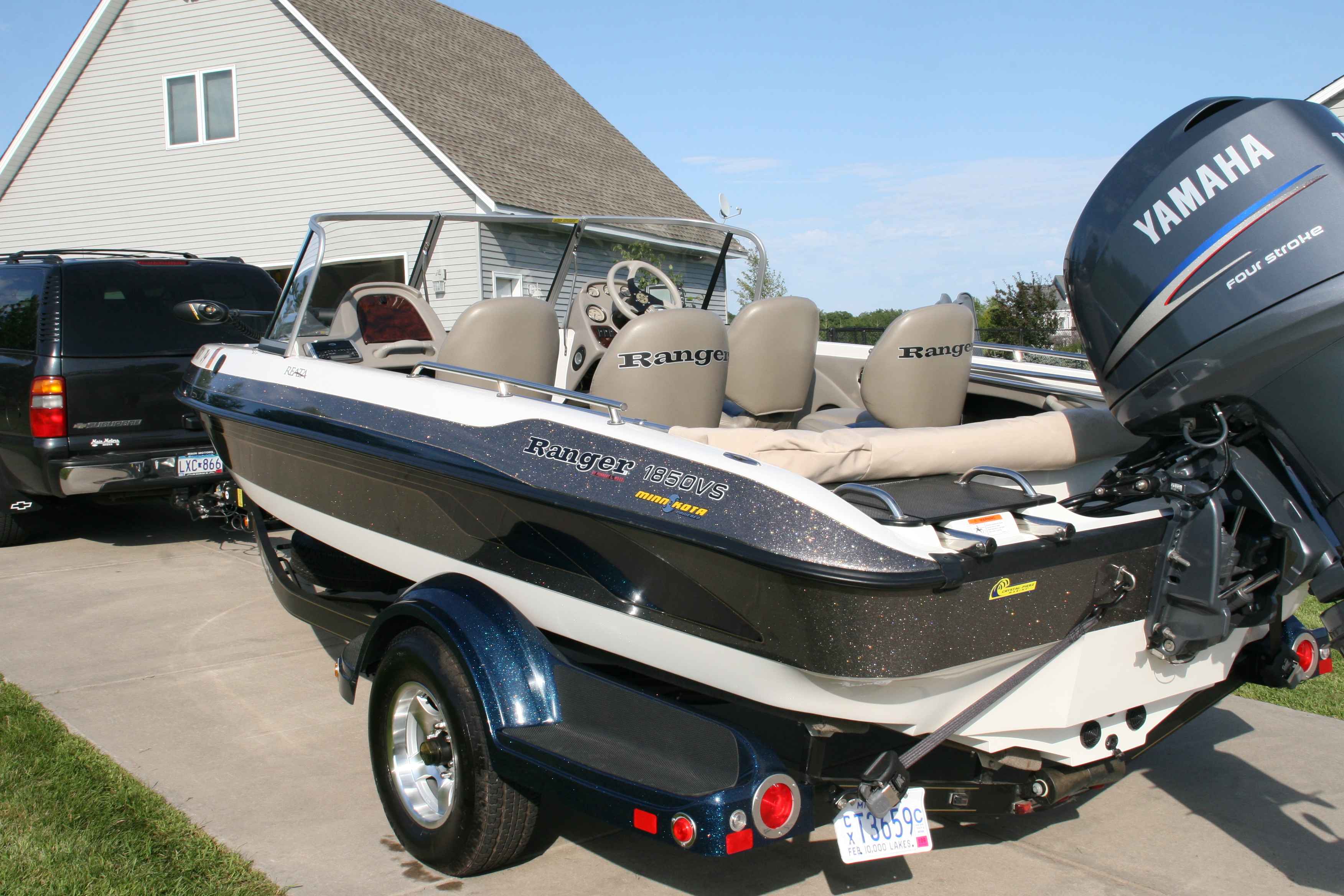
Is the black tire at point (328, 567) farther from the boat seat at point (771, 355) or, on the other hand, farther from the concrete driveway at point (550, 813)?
the boat seat at point (771, 355)

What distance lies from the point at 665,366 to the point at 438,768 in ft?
4.56

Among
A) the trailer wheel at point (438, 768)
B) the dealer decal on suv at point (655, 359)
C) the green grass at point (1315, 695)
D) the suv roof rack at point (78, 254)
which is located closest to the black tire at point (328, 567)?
the trailer wheel at point (438, 768)

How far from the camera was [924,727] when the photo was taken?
269cm

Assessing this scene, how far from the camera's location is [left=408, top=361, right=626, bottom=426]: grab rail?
2926 millimetres

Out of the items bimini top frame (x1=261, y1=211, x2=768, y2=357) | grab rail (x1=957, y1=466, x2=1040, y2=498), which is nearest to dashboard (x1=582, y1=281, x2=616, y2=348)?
bimini top frame (x1=261, y1=211, x2=768, y2=357)

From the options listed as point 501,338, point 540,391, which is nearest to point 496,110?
point 501,338

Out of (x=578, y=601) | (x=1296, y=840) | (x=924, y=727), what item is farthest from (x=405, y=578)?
(x=1296, y=840)

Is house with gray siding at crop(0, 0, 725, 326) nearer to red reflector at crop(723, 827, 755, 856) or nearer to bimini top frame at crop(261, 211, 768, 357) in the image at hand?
bimini top frame at crop(261, 211, 768, 357)

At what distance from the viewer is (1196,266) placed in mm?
2799

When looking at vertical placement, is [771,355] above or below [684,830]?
above

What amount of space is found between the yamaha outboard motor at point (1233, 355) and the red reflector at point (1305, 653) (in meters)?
0.60

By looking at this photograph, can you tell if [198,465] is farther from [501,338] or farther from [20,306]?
[501,338]

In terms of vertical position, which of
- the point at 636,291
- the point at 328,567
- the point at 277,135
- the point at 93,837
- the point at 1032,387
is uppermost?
the point at 277,135

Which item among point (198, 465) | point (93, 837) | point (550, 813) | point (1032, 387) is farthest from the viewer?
point (198, 465)
